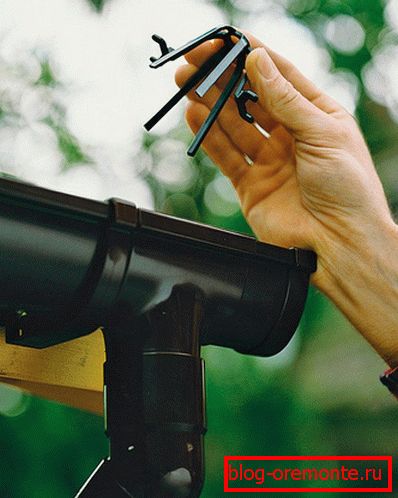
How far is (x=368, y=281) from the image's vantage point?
938mm

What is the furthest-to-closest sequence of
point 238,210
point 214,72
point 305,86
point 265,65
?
1. point 238,210
2. point 305,86
3. point 265,65
4. point 214,72

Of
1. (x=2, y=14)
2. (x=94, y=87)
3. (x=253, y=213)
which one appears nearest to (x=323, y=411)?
(x=94, y=87)

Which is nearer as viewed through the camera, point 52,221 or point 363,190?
point 52,221

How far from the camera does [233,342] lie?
0.77 metres

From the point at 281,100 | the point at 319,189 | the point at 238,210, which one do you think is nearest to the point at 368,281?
the point at 319,189

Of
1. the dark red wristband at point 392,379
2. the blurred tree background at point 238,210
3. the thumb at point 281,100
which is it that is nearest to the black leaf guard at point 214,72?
the thumb at point 281,100

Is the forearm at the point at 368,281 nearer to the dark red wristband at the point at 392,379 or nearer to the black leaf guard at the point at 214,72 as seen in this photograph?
the dark red wristband at the point at 392,379

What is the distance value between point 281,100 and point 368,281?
211 millimetres

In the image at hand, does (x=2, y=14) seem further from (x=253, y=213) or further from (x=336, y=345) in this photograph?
(x=253, y=213)

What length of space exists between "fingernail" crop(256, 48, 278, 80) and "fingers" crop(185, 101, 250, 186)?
141mm

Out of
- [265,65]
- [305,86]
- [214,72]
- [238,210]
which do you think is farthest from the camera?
[238,210]

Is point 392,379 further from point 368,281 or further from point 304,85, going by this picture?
point 304,85

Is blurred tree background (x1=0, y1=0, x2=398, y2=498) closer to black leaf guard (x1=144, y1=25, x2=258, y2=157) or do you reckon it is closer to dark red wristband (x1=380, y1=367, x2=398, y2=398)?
dark red wristband (x1=380, y1=367, x2=398, y2=398)

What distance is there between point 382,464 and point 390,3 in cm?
251
